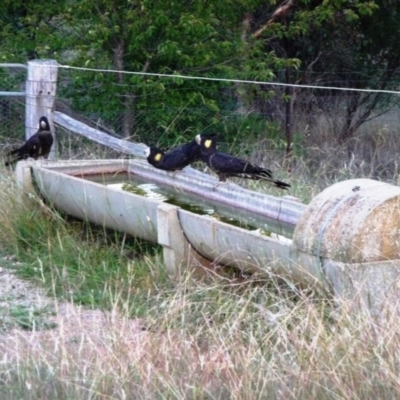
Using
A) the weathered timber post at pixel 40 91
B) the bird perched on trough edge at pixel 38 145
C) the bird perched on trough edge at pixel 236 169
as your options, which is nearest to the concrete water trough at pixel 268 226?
the bird perched on trough edge at pixel 236 169

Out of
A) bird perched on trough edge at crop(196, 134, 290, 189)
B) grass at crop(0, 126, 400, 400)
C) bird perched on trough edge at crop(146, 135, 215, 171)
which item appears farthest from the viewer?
bird perched on trough edge at crop(146, 135, 215, 171)

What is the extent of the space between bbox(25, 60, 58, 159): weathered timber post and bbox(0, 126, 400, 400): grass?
3.38 meters

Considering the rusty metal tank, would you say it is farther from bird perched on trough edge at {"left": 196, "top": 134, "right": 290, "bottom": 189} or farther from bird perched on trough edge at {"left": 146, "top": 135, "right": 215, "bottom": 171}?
bird perched on trough edge at {"left": 146, "top": 135, "right": 215, "bottom": 171}

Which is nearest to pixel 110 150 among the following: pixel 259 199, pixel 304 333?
pixel 259 199

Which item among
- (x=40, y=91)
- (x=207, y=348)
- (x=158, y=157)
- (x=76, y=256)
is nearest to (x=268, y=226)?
(x=76, y=256)

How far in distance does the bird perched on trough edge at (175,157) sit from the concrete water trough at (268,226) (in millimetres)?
99

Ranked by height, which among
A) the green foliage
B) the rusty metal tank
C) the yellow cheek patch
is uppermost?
the rusty metal tank

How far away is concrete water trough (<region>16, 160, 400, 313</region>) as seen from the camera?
518 cm

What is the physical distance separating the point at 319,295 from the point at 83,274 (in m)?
1.83

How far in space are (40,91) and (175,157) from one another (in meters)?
1.83

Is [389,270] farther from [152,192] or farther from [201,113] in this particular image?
[201,113]

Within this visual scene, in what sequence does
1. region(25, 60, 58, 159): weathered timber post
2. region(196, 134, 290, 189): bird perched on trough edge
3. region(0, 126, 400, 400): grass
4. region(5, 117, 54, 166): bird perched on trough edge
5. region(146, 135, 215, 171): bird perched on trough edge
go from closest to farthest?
region(0, 126, 400, 400): grass < region(196, 134, 290, 189): bird perched on trough edge < region(146, 135, 215, 171): bird perched on trough edge < region(5, 117, 54, 166): bird perched on trough edge < region(25, 60, 58, 159): weathered timber post

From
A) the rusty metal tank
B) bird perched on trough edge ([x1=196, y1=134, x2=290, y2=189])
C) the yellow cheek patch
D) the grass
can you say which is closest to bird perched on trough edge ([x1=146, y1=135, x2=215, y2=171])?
the yellow cheek patch

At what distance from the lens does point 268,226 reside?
6520mm
